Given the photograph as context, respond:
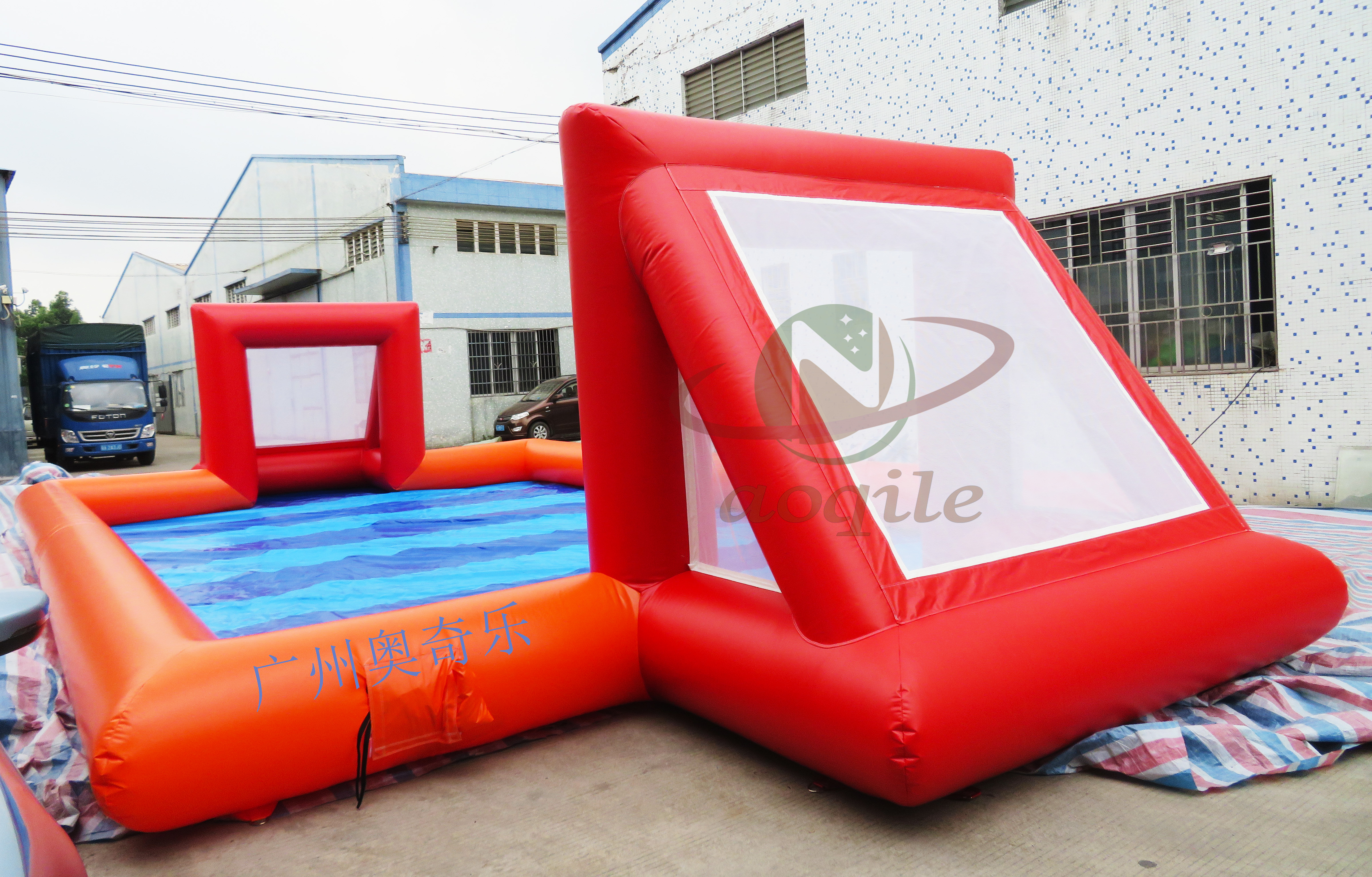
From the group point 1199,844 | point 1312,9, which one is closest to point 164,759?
point 1199,844

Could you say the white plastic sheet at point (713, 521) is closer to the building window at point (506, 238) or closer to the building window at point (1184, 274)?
the building window at point (1184, 274)

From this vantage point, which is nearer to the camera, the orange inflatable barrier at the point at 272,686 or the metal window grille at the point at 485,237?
the orange inflatable barrier at the point at 272,686

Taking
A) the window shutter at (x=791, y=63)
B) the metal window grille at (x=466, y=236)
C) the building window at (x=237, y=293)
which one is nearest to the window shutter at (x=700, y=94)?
the window shutter at (x=791, y=63)

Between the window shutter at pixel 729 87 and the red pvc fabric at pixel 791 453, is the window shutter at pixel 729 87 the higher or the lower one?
the higher one

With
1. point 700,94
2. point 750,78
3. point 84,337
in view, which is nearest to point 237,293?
point 84,337

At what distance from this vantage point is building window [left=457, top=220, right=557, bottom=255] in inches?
624

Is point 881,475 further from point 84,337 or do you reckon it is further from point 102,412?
point 84,337

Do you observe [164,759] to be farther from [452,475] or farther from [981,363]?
[452,475]

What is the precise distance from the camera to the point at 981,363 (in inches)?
110

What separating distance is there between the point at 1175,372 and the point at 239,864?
589 cm

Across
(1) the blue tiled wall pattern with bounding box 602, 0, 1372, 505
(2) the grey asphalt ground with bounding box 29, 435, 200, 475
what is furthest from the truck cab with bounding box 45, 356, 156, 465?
(1) the blue tiled wall pattern with bounding box 602, 0, 1372, 505

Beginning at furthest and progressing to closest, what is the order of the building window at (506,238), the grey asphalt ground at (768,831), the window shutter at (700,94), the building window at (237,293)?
the building window at (237,293) < the building window at (506,238) < the window shutter at (700,94) < the grey asphalt ground at (768,831)

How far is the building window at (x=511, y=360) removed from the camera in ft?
52.3

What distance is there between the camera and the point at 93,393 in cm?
1415
